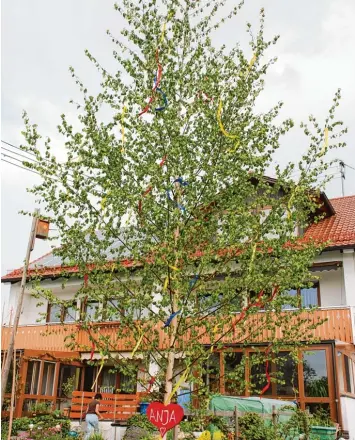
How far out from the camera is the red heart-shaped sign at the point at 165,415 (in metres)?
8.09

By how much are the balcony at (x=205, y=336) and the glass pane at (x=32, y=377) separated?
4.43 feet

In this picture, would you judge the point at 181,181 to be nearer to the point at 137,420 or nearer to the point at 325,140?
the point at 325,140

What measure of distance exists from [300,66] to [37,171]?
564 centimetres

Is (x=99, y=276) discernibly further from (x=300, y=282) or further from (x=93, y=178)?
(x=300, y=282)

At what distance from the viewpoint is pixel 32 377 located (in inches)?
821

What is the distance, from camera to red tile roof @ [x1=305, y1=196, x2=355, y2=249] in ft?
64.0

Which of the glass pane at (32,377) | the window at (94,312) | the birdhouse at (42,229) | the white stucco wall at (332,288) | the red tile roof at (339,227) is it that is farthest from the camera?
the glass pane at (32,377)

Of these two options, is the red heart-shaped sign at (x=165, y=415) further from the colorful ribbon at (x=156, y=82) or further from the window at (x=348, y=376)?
the window at (x=348, y=376)

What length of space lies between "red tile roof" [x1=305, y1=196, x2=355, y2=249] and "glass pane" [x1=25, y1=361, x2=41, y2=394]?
37.1 ft

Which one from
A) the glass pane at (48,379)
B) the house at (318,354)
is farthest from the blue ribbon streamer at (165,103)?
the glass pane at (48,379)

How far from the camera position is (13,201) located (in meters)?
11.4

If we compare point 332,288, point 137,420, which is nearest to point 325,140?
point 137,420

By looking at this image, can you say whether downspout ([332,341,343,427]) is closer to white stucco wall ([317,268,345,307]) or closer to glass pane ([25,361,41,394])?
white stucco wall ([317,268,345,307])

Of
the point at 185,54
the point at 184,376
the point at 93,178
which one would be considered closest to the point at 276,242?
the point at 184,376
